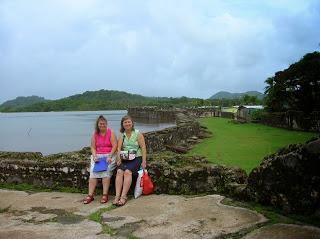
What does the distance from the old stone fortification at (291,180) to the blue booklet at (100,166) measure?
9.09ft

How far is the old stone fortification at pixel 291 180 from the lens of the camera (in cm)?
517

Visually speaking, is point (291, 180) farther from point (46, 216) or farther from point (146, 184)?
point (46, 216)

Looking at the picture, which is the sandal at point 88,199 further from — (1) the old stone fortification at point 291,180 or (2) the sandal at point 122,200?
(1) the old stone fortification at point 291,180

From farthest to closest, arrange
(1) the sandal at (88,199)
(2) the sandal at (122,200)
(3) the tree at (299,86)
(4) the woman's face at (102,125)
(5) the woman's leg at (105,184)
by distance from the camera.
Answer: (3) the tree at (299,86) → (4) the woman's face at (102,125) → (5) the woman's leg at (105,184) → (1) the sandal at (88,199) → (2) the sandal at (122,200)

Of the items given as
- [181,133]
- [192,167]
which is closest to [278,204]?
[192,167]

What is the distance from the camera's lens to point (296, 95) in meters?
31.5

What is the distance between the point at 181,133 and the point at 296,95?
1303 cm

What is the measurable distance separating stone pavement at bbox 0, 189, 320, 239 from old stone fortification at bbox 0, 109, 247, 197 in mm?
327

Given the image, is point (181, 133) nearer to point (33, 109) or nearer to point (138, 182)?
point (138, 182)

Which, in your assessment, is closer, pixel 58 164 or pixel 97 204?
pixel 97 204

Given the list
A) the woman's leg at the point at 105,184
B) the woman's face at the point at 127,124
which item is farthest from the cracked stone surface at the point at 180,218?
the woman's face at the point at 127,124

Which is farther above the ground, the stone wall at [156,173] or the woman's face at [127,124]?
the woman's face at [127,124]

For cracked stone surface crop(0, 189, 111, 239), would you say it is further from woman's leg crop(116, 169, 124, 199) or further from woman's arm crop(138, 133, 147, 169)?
woman's arm crop(138, 133, 147, 169)

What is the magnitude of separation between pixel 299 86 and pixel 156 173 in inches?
1044
